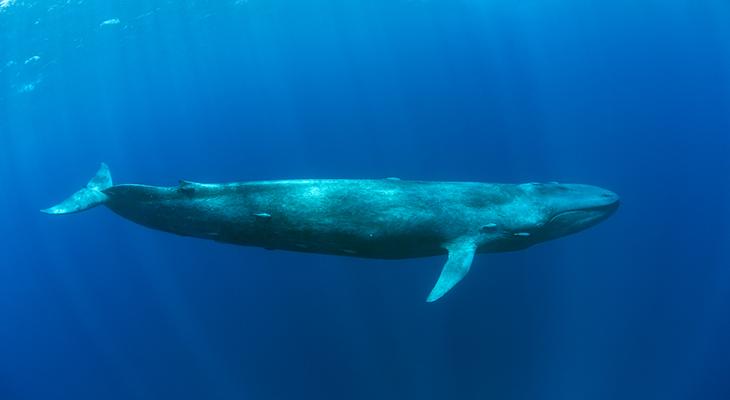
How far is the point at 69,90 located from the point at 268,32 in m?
23.7

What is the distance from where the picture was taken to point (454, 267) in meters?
7.79

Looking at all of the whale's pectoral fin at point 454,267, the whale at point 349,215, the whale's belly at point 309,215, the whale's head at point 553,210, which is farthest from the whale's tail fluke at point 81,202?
the whale's head at point 553,210

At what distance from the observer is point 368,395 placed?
1802 centimetres

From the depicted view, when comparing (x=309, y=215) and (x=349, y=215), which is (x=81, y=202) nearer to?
(x=309, y=215)

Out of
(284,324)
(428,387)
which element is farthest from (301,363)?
(428,387)

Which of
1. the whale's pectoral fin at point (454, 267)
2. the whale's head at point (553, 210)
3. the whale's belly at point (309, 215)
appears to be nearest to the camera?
the whale's pectoral fin at point (454, 267)

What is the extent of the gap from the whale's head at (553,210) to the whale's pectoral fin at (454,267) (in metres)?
1.06

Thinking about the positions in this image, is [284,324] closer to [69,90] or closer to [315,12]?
[315,12]

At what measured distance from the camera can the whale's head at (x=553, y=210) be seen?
8.52m

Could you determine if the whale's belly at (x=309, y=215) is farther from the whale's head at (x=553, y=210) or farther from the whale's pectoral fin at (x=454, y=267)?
the whale's head at (x=553, y=210)

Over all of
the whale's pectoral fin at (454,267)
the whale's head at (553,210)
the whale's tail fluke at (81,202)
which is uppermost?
the whale's tail fluke at (81,202)

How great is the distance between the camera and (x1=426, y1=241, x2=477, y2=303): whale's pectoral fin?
741 centimetres

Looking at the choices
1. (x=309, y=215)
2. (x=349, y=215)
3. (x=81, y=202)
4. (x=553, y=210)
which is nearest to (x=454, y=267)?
(x=349, y=215)

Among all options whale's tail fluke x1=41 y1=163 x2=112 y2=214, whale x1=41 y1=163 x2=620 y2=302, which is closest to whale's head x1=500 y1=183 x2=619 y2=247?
whale x1=41 y1=163 x2=620 y2=302
